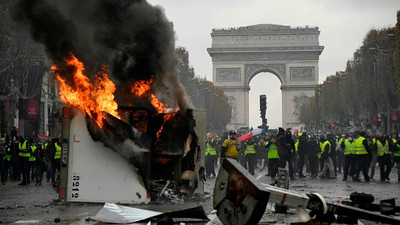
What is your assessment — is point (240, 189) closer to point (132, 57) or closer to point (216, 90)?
point (132, 57)

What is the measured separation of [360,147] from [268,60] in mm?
84174

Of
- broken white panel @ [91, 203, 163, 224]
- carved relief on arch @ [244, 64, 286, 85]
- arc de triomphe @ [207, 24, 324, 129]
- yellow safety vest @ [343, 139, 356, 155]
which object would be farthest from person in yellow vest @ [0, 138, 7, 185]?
carved relief on arch @ [244, 64, 286, 85]

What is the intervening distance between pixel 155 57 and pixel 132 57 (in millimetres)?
609

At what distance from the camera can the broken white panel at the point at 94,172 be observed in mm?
10961

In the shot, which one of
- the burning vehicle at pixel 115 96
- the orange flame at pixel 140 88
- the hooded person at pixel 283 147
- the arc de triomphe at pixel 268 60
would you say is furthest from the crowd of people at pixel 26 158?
the arc de triomphe at pixel 268 60

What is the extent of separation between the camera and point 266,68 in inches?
4146

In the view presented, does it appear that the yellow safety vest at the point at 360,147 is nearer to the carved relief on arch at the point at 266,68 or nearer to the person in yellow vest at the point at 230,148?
the person in yellow vest at the point at 230,148

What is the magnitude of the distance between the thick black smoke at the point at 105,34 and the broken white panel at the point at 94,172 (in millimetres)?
1548

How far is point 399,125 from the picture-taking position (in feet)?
168

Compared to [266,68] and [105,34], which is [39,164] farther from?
[266,68]

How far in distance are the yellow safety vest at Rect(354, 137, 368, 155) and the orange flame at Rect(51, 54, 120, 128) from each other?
33.6 ft

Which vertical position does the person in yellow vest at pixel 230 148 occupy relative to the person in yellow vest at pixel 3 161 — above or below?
above

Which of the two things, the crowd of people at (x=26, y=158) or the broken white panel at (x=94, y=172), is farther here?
the crowd of people at (x=26, y=158)

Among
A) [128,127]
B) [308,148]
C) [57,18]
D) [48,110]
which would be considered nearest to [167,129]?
[128,127]
